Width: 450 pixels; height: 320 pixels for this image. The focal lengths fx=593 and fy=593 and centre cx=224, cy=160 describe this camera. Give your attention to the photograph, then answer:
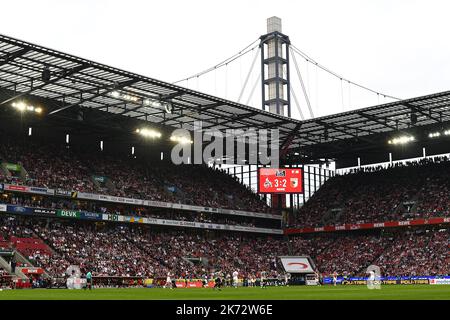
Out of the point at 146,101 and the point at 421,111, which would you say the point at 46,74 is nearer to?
the point at 146,101

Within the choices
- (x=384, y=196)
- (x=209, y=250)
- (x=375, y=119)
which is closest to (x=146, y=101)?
(x=209, y=250)

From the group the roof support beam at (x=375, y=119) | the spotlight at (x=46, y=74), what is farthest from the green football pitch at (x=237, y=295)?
the roof support beam at (x=375, y=119)

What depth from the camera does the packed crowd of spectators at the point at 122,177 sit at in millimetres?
69750

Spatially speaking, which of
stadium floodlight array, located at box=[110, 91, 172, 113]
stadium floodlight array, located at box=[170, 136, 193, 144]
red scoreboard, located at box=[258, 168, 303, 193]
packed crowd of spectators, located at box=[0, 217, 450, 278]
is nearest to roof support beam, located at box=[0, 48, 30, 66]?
stadium floodlight array, located at box=[110, 91, 172, 113]

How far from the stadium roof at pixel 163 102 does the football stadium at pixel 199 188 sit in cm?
22

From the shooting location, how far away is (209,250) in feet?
267

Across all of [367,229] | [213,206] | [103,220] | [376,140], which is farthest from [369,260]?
[103,220]

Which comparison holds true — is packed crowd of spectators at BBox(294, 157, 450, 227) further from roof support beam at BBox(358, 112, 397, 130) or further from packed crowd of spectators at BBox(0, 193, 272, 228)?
roof support beam at BBox(358, 112, 397, 130)

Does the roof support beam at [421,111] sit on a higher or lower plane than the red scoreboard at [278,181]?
higher

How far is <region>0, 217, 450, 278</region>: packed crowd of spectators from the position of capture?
64.6 metres

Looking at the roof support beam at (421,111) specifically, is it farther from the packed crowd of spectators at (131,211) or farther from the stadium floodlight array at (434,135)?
the packed crowd of spectators at (131,211)

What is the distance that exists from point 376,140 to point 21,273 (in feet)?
176

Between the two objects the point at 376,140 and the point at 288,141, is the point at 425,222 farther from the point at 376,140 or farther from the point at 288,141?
the point at 288,141

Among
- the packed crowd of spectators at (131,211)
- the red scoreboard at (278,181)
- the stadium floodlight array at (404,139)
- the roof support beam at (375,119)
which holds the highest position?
the roof support beam at (375,119)
